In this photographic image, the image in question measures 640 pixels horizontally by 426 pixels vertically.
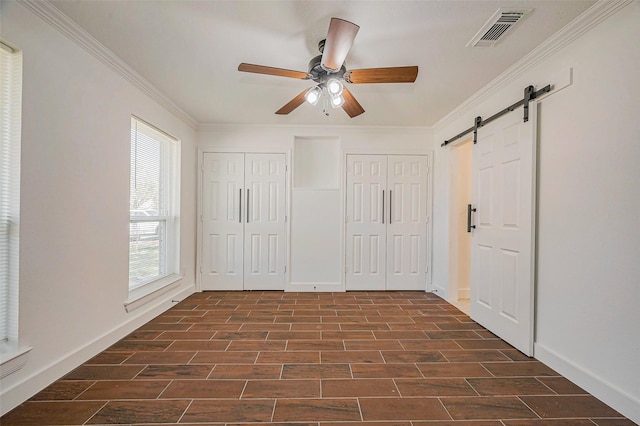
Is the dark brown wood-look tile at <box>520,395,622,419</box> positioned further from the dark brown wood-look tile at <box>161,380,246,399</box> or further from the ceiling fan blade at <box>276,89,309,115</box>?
the ceiling fan blade at <box>276,89,309,115</box>

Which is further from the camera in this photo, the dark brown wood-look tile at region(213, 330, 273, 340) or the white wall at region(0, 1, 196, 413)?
the dark brown wood-look tile at region(213, 330, 273, 340)

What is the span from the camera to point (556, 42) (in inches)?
72.3

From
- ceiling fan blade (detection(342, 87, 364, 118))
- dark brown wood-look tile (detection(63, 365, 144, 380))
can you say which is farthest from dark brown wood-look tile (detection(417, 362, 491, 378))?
ceiling fan blade (detection(342, 87, 364, 118))

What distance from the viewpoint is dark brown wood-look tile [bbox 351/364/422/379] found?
1.80m

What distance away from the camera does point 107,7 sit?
5.31 ft

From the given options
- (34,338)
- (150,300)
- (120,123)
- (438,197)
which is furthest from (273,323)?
(438,197)

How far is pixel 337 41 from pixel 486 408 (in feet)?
7.31

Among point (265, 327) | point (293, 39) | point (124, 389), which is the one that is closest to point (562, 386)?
point (265, 327)

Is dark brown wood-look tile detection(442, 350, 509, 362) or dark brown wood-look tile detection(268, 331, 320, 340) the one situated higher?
dark brown wood-look tile detection(442, 350, 509, 362)

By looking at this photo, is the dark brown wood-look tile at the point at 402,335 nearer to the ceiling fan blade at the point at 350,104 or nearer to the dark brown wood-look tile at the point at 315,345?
the dark brown wood-look tile at the point at 315,345

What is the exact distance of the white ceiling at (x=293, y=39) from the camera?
5.22 ft

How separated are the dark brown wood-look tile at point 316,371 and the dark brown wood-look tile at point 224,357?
0.99ft

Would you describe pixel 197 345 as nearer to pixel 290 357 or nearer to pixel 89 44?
pixel 290 357

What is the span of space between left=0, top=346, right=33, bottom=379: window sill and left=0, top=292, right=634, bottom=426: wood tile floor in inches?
9.0
